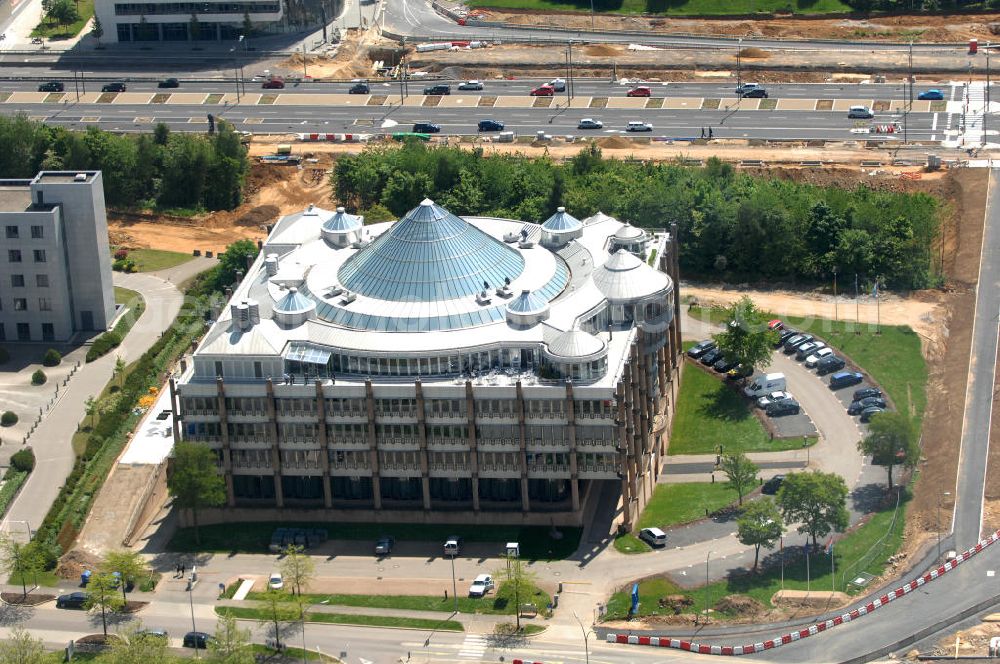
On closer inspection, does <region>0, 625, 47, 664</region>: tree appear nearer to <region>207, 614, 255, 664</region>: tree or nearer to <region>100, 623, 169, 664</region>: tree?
<region>100, 623, 169, 664</region>: tree

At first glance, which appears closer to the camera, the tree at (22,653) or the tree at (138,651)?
the tree at (138,651)

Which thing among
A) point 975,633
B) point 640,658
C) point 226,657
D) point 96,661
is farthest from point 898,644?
point 96,661

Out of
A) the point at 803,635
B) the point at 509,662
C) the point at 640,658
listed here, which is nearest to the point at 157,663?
the point at 509,662

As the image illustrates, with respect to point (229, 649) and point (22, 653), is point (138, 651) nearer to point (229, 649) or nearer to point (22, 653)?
point (229, 649)

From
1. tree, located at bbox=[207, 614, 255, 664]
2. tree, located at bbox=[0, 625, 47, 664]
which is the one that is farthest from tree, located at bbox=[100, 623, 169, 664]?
tree, located at bbox=[0, 625, 47, 664]

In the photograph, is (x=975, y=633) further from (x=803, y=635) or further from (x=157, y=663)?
(x=157, y=663)

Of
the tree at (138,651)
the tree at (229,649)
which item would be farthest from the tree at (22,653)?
the tree at (229,649)

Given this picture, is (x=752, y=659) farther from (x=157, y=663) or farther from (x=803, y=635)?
(x=157, y=663)

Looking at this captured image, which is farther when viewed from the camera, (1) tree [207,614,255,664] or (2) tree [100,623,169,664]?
(1) tree [207,614,255,664]

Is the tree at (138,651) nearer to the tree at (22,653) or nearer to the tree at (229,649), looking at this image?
the tree at (229,649)
